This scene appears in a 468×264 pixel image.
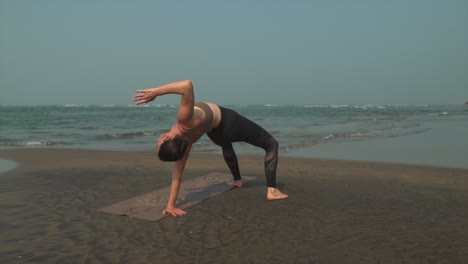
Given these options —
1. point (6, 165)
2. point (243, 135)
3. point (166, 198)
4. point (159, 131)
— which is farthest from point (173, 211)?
point (159, 131)

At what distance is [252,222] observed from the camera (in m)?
4.05

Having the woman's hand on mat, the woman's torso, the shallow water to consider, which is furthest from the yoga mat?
the shallow water

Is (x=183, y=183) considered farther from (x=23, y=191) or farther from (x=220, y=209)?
(x=23, y=191)

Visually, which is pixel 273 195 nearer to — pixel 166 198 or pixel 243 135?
pixel 243 135

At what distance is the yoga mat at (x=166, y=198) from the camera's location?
14.3 ft

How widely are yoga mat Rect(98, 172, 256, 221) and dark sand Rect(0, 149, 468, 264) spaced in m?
0.16

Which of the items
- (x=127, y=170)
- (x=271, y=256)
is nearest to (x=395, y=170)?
(x=271, y=256)

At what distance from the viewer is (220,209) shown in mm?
4566

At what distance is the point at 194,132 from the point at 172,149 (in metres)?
0.37

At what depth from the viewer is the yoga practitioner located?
3.88 meters

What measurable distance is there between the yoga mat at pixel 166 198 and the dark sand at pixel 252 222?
0.16 m

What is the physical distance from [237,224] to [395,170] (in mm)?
4929

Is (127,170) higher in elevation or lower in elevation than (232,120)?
lower

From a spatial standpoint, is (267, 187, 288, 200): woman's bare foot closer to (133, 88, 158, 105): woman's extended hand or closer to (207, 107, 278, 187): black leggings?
(207, 107, 278, 187): black leggings
